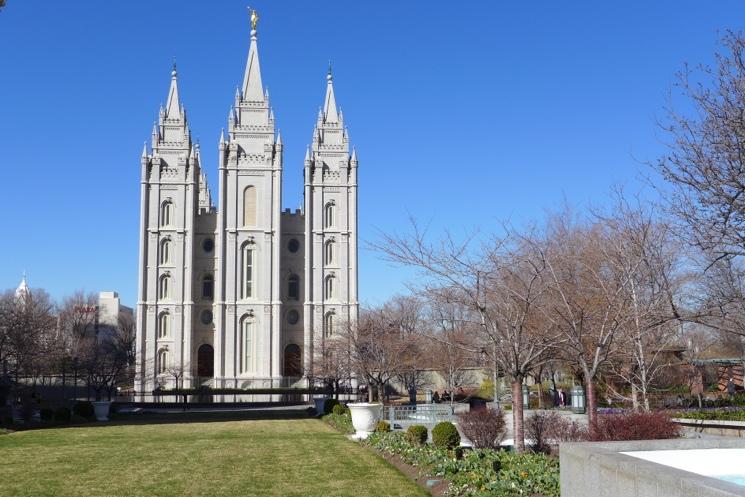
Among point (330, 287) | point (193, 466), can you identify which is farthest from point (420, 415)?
point (330, 287)

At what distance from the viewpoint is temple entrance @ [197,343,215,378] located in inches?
2643

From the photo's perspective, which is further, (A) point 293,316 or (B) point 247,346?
(A) point 293,316

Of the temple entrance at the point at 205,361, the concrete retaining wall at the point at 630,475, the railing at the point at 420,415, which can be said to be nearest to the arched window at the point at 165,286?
the temple entrance at the point at 205,361

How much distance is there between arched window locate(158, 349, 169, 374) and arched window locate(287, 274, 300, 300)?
1143cm

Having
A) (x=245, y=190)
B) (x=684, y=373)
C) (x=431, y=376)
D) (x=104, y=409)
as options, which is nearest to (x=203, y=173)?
(x=245, y=190)

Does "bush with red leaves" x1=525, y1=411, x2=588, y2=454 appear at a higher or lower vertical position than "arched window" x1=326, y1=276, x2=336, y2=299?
lower

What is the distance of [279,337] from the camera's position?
216 ft

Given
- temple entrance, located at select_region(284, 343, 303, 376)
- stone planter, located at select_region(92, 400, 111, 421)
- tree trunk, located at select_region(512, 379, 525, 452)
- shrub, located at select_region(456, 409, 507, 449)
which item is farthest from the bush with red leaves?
temple entrance, located at select_region(284, 343, 303, 376)

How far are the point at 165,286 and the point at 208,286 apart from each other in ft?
12.5

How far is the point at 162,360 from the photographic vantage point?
65.5m

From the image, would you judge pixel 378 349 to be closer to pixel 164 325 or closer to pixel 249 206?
pixel 249 206

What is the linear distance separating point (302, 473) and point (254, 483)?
1.41 meters

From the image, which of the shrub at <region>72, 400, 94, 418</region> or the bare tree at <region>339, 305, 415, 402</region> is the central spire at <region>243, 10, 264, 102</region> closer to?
the bare tree at <region>339, 305, 415, 402</region>

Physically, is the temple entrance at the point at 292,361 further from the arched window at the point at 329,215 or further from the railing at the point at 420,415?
the railing at the point at 420,415
